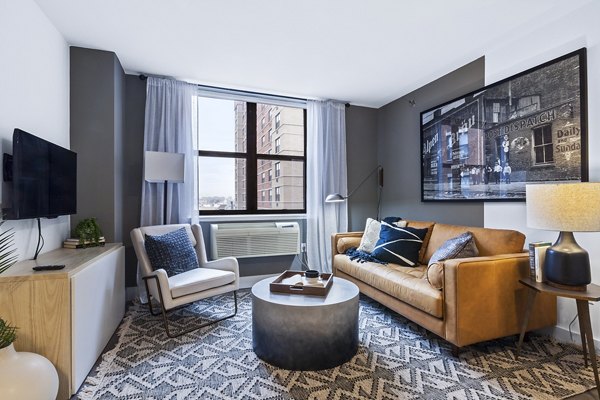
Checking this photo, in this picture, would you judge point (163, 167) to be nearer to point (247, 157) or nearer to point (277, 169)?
point (247, 157)

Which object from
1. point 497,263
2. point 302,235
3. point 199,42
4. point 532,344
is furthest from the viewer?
point 302,235

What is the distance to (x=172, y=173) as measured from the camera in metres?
3.09

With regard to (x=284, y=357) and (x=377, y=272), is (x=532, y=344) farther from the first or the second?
(x=284, y=357)

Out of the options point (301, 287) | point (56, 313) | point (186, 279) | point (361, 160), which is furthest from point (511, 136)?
point (56, 313)

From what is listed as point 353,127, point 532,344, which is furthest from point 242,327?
point 353,127

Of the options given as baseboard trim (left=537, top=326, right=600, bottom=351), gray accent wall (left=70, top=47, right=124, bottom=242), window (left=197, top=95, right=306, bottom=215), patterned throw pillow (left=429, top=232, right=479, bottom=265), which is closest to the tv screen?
gray accent wall (left=70, top=47, right=124, bottom=242)

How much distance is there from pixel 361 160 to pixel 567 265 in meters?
2.88

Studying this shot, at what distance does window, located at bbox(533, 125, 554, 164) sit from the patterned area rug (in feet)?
4.60

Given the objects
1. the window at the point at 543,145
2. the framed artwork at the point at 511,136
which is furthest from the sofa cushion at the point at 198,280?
the window at the point at 543,145

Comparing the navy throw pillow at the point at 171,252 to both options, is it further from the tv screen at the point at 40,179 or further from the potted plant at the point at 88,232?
the tv screen at the point at 40,179

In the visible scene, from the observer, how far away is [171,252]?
2752 millimetres

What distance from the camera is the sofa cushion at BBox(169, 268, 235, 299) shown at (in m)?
2.43

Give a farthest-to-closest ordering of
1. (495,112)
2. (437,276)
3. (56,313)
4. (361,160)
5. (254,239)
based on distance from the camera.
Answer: (361,160) → (254,239) → (495,112) → (437,276) → (56,313)

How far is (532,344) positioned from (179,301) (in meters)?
2.74
